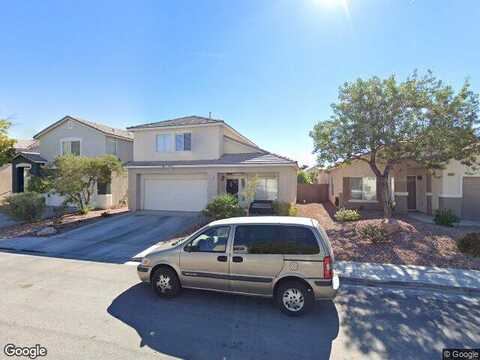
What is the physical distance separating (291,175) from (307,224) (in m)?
10.4

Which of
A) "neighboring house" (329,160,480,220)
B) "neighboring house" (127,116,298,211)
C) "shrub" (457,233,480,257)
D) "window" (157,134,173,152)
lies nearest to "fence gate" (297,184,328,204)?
"neighboring house" (329,160,480,220)

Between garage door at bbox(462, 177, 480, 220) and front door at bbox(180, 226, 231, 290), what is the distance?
15.5 m

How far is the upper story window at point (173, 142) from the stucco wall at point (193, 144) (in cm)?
22

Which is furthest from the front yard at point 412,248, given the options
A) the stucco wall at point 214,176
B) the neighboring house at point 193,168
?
the neighboring house at point 193,168

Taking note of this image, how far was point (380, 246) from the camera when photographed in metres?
9.11

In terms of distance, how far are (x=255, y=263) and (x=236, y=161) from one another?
429 inches

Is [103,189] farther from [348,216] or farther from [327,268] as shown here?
[327,268]

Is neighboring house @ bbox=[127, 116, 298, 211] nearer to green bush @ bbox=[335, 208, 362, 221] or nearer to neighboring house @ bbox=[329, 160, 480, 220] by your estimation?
green bush @ bbox=[335, 208, 362, 221]

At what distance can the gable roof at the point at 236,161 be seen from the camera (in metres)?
14.8

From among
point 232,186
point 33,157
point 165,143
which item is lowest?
point 232,186

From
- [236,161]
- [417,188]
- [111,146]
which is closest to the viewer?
[236,161]

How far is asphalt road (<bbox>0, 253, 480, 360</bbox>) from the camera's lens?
378 cm

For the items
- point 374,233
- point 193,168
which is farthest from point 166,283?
point 193,168

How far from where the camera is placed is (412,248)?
8789 mm
